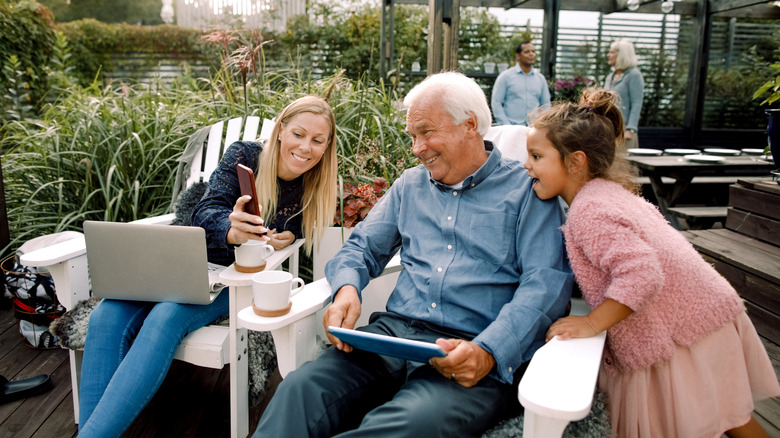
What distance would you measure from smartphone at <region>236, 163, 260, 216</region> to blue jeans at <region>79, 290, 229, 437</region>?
38cm

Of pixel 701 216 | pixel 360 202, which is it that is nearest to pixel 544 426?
pixel 360 202

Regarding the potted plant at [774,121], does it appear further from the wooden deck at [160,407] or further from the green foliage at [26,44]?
the green foliage at [26,44]

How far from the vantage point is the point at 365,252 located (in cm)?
171

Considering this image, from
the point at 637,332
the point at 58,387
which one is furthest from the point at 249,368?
the point at 637,332

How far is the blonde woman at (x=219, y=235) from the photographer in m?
1.54

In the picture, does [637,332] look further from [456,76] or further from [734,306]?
[456,76]

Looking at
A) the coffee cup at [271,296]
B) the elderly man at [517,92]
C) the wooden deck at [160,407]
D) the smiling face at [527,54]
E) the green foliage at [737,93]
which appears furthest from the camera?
the green foliage at [737,93]

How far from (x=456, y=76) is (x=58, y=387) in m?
1.95

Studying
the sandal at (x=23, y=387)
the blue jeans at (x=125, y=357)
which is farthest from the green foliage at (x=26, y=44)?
the blue jeans at (x=125, y=357)

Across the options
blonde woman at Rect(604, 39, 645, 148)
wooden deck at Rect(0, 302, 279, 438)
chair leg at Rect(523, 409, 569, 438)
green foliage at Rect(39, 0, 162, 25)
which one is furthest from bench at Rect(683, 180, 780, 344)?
green foliage at Rect(39, 0, 162, 25)

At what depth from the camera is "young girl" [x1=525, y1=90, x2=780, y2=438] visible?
1.27m

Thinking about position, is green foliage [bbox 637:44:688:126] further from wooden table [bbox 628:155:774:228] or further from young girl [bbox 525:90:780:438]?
young girl [bbox 525:90:780:438]

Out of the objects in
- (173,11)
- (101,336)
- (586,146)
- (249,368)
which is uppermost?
(173,11)

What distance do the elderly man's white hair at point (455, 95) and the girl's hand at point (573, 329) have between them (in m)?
0.67
